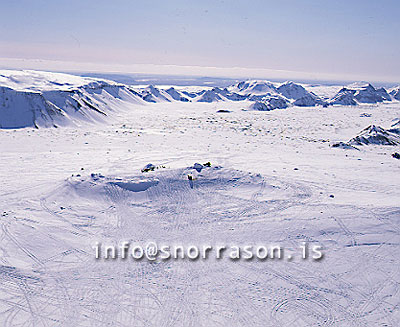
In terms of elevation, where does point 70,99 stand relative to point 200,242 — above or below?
above

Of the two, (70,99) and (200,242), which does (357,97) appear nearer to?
(70,99)

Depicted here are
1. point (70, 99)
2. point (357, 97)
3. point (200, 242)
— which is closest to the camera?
point (200, 242)

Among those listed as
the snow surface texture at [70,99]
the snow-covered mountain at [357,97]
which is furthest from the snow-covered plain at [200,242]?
the snow-covered mountain at [357,97]

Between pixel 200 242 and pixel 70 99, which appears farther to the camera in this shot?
pixel 70 99

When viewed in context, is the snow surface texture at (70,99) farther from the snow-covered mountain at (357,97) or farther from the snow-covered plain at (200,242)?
the snow-covered plain at (200,242)

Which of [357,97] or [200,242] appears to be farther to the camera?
[357,97]

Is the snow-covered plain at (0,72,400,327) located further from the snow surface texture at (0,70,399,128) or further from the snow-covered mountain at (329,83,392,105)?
the snow-covered mountain at (329,83,392,105)

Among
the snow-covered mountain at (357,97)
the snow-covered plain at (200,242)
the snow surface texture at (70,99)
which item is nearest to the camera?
the snow-covered plain at (200,242)

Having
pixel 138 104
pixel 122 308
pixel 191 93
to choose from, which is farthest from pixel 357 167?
pixel 191 93

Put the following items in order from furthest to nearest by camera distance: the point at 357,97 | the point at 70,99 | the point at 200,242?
the point at 357,97 < the point at 70,99 < the point at 200,242

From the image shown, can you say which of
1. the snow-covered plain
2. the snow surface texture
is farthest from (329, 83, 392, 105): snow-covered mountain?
the snow-covered plain

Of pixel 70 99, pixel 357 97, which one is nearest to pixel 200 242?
pixel 70 99
